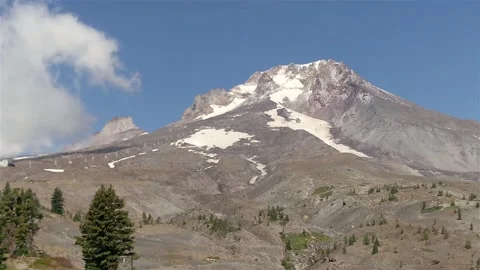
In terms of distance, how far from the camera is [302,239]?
64062 mm

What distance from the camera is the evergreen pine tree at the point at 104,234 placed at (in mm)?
34031

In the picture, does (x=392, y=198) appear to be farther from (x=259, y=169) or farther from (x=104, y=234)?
(x=259, y=169)

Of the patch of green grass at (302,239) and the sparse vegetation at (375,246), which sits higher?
the patch of green grass at (302,239)

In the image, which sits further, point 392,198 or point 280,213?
point 280,213

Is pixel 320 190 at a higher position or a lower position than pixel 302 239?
higher

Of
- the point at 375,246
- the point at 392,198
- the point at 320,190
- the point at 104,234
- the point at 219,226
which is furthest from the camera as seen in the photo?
the point at 320,190

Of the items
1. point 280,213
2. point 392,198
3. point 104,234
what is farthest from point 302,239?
point 104,234

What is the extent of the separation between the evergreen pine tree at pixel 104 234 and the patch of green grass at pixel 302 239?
95.2 feet

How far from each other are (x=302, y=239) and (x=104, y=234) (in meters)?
33.9

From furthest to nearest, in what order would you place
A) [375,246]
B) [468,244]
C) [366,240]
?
[366,240]
[375,246]
[468,244]

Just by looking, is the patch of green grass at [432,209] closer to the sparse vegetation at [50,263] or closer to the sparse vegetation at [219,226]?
the sparse vegetation at [219,226]

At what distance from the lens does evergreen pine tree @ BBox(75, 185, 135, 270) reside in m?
34.0

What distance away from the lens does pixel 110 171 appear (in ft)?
506

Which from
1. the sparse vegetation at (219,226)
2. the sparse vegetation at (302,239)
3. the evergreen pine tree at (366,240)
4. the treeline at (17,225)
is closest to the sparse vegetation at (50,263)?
the treeline at (17,225)
